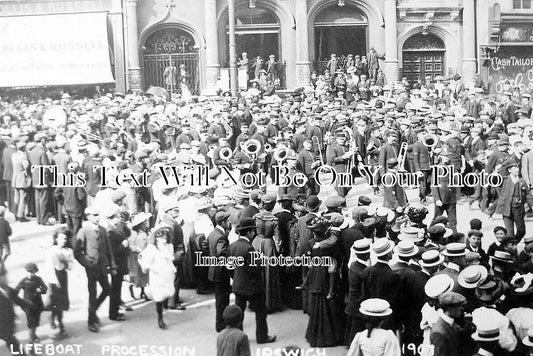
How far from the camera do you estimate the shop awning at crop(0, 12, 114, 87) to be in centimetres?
869

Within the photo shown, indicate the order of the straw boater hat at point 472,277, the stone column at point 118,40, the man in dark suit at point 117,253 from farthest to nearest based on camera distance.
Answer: the stone column at point 118,40, the man in dark suit at point 117,253, the straw boater hat at point 472,277

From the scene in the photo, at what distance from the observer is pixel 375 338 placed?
4742mm

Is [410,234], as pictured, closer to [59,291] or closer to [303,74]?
[59,291]

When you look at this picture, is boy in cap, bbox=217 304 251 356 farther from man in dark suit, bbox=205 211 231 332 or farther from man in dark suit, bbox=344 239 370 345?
man in dark suit, bbox=205 211 231 332

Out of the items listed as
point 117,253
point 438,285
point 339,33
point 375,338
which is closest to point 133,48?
point 339,33

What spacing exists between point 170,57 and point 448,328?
1480cm

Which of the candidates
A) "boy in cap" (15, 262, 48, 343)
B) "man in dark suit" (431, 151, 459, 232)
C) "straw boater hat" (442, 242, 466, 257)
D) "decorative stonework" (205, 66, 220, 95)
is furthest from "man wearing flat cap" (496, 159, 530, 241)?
"decorative stonework" (205, 66, 220, 95)

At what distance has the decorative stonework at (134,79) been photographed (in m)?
16.3

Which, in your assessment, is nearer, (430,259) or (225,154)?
(430,259)

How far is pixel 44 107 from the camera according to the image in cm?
1248

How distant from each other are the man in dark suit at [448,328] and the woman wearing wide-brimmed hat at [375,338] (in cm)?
31

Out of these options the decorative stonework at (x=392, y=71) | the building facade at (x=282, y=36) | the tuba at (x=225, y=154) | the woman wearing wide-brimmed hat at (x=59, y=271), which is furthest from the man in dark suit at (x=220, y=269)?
the decorative stonework at (x=392, y=71)

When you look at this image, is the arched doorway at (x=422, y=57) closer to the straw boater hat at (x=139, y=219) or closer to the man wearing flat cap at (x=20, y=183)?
the man wearing flat cap at (x=20, y=183)

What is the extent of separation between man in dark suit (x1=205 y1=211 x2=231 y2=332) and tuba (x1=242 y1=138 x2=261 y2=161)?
2967mm
